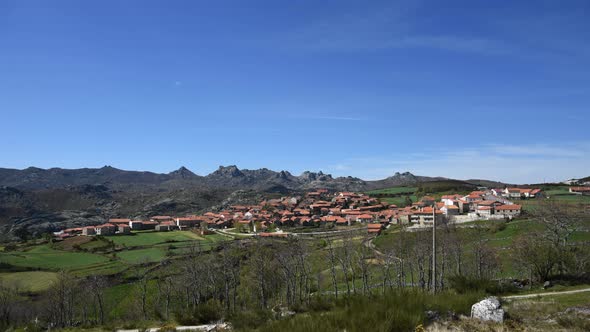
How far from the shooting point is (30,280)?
6159 centimetres

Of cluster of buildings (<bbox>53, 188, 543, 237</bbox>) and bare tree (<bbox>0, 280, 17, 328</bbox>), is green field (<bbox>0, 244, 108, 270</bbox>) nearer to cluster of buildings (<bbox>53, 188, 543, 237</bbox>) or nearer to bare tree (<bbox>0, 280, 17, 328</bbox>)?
bare tree (<bbox>0, 280, 17, 328</bbox>)

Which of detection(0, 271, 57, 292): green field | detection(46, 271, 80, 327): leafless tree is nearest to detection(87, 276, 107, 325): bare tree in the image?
detection(46, 271, 80, 327): leafless tree

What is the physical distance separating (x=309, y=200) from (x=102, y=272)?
127 metres

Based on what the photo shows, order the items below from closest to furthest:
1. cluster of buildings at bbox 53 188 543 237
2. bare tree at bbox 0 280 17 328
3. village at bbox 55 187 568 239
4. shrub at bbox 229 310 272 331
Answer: shrub at bbox 229 310 272 331 → bare tree at bbox 0 280 17 328 → village at bbox 55 187 568 239 → cluster of buildings at bbox 53 188 543 237

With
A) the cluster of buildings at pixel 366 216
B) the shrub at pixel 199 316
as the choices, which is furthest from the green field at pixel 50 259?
the shrub at pixel 199 316

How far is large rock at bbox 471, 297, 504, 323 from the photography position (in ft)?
38.2

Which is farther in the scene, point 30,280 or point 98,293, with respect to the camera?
point 30,280

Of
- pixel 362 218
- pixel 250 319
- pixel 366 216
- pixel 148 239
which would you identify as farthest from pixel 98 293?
pixel 366 216

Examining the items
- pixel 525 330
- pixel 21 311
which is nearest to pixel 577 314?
pixel 525 330

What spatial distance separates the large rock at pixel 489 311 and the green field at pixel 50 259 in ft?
241

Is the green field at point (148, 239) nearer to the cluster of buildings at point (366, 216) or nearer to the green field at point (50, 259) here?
the cluster of buildings at point (366, 216)

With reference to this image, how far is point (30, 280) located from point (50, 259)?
1498 cm

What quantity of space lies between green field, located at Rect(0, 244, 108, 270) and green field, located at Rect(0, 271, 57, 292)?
3.97m

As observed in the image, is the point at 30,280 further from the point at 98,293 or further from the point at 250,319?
the point at 250,319
